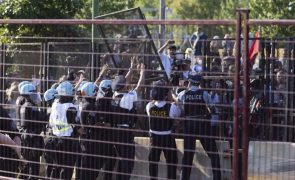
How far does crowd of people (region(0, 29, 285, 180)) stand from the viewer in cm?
804

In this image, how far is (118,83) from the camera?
9.23 metres

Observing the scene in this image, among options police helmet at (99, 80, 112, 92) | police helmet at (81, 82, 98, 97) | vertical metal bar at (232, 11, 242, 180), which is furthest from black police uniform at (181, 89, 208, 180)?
vertical metal bar at (232, 11, 242, 180)

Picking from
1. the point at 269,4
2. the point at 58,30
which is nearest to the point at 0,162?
the point at 58,30

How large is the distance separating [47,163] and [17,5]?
8156 mm

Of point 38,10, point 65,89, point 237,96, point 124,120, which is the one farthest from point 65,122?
point 38,10

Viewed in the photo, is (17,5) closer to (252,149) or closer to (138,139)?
(138,139)

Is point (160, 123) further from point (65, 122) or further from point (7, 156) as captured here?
point (7, 156)

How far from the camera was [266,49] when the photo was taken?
9008 mm

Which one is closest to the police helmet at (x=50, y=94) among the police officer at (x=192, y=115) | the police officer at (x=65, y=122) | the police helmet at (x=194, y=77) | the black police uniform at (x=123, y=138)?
the police officer at (x=65, y=122)

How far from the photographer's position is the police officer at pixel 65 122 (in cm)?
854

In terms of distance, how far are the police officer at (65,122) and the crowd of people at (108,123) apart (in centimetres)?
1

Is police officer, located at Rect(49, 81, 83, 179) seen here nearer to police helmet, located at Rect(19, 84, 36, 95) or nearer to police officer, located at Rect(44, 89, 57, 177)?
police officer, located at Rect(44, 89, 57, 177)

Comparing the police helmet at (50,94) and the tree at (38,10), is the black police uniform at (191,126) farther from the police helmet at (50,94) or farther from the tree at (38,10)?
the tree at (38,10)

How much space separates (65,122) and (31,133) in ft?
1.66
